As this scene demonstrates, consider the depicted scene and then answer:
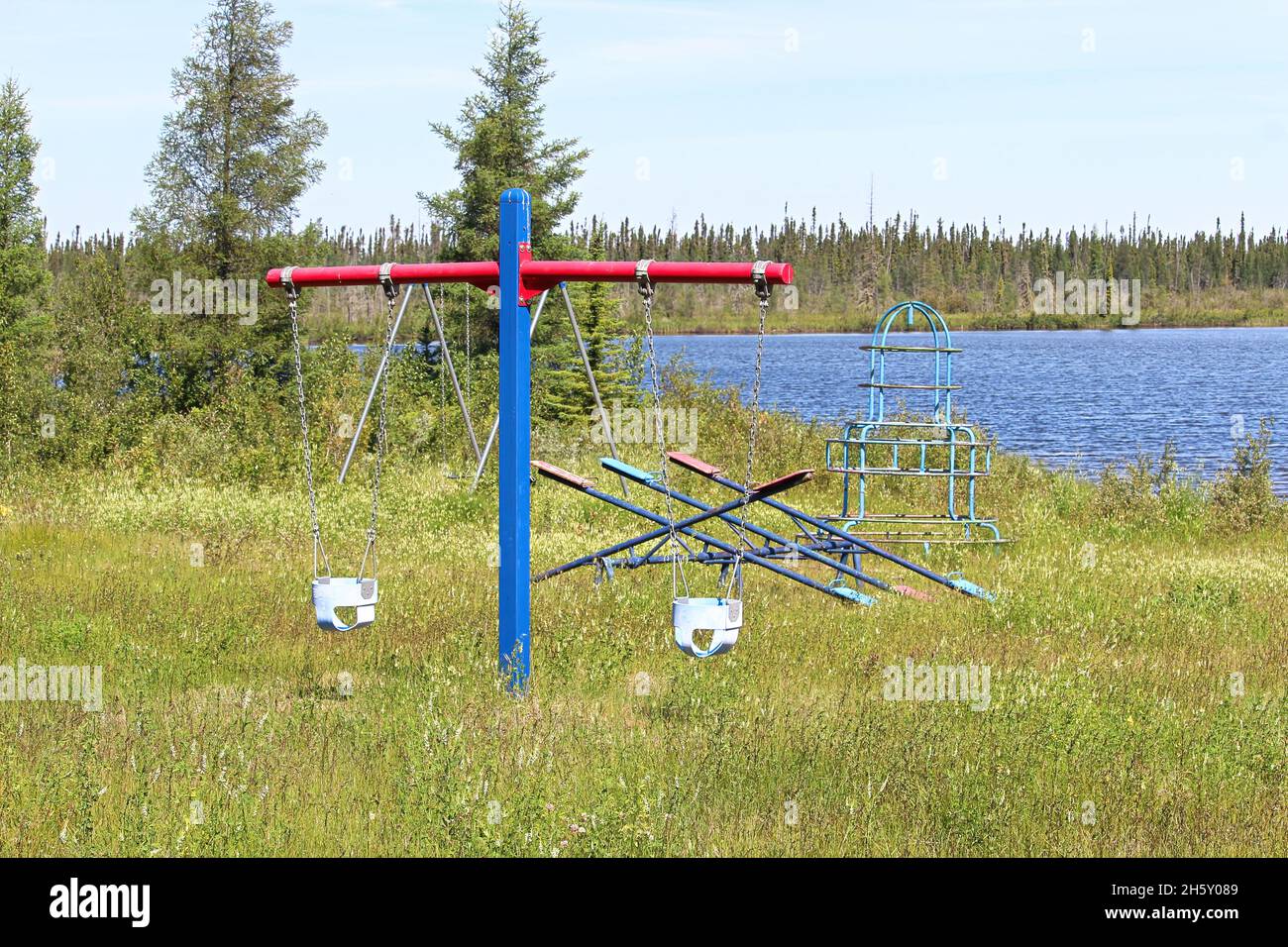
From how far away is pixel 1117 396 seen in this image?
53438 mm

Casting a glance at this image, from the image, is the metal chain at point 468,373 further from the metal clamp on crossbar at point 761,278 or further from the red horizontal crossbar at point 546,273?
the metal clamp on crossbar at point 761,278

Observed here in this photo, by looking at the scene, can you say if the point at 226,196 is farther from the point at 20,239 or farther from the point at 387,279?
the point at 387,279

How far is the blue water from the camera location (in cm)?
3459

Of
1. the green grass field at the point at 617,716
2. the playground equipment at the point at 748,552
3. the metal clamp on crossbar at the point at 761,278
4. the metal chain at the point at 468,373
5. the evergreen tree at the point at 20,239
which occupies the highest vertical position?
the evergreen tree at the point at 20,239

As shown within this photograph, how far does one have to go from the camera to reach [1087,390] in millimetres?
57719

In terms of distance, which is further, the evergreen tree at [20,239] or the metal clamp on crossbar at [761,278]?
the evergreen tree at [20,239]

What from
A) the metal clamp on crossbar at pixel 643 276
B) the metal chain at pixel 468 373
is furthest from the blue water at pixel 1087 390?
the metal clamp on crossbar at pixel 643 276

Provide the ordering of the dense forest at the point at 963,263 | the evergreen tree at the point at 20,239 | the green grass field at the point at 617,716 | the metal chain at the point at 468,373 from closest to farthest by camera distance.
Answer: the green grass field at the point at 617,716 → the metal chain at the point at 468,373 → the evergreen tree at the point at 20,239 → the dense forest at the point at 963,263

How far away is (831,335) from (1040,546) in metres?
130

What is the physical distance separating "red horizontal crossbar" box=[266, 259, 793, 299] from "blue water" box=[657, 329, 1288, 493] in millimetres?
14337

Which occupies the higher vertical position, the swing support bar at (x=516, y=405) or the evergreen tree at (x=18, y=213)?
the evergreen tree at (x=18, y=213)

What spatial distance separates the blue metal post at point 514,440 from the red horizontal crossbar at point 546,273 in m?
0.12

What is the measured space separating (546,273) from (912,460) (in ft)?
46.7

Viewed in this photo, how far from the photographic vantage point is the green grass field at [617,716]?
593 cm
